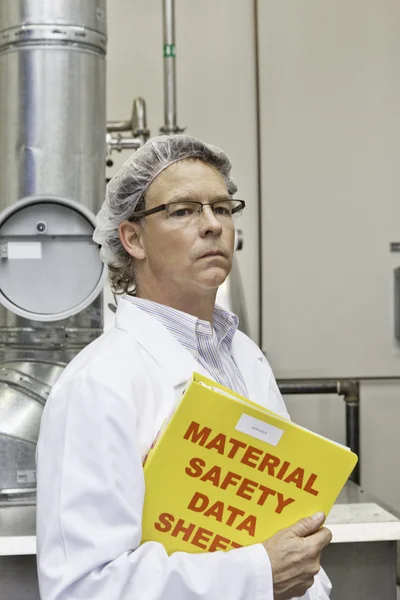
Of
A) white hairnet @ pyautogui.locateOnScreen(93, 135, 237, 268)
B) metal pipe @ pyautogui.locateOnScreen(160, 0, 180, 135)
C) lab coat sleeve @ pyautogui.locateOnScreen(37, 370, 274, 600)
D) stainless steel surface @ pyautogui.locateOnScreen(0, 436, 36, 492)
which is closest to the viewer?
lab coat sleeve @ pyautogui.locateOnScreen(37, 370, 274, 600)

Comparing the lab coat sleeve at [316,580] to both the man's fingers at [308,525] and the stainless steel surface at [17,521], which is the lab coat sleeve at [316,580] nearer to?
the man's fingers at [308,525]

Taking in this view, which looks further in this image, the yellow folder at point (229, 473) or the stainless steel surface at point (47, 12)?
the stainless steel surface at point (47, 12)

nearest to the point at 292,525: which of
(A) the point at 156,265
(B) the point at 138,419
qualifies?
(B) the point at 138,419

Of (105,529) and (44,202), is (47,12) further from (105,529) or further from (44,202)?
(105,529)

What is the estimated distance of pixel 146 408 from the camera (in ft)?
3.30

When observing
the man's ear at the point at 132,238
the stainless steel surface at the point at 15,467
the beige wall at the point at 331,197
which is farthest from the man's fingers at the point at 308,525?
the beige wall at the point at 331,197

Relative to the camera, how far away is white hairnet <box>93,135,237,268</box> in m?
1.19

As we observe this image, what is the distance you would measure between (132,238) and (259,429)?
0.37 meters

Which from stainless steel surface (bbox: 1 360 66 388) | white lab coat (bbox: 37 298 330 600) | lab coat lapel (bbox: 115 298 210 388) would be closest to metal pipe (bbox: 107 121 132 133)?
stainless steel surface (bbox: 1 360 66 388)

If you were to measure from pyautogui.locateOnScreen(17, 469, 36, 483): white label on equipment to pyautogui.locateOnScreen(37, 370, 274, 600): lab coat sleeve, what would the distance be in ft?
2.46

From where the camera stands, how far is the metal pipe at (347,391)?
2.65 metres

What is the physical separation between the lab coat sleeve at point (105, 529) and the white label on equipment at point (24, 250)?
2.61 ft

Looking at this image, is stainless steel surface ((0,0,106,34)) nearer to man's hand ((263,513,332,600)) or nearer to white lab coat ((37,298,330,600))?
white lab coat ((37,298,330,600))

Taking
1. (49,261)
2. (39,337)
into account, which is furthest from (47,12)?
(39,337)
